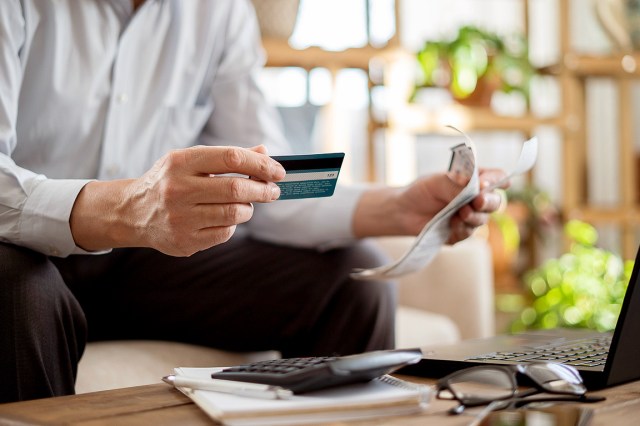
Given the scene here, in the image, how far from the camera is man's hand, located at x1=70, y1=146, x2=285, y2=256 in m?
0.82

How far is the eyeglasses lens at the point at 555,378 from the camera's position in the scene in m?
0.71

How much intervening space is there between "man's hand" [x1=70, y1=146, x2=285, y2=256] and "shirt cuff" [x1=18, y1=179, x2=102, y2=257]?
3 cm

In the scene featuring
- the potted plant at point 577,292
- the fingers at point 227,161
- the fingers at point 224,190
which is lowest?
the potted plant at point 577,292

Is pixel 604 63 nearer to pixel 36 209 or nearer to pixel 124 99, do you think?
pixel 124 99

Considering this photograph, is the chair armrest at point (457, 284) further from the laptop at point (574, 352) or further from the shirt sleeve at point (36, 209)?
the shirt sleeve at point (36, 209)

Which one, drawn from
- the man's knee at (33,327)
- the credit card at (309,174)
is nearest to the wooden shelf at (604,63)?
the credit card at (309,174)

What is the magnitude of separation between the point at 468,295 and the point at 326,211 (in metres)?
0.62

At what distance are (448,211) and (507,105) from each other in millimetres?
2461

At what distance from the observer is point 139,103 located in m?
1.35

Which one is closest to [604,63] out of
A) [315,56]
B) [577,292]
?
[577,292]

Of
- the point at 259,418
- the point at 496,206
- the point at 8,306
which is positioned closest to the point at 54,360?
the point at 8,306

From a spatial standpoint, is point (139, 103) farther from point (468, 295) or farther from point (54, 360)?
point (468, 295)

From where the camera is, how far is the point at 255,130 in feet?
4.87

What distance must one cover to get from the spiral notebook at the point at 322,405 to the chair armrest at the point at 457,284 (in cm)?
119
